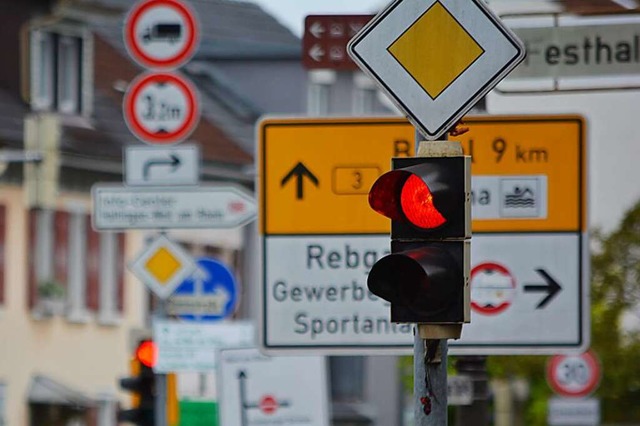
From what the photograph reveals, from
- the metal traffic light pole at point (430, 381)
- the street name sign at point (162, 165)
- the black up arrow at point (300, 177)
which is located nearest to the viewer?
the metal traffic light pole at point (430, 381)

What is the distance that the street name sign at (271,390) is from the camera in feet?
43.9

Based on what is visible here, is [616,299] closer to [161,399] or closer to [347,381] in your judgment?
[161,399]

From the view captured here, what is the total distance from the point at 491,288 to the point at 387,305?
453 mm

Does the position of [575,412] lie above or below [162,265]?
below

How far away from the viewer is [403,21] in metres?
7.60

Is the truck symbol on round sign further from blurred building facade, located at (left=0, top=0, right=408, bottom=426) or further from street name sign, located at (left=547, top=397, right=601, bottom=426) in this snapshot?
blurred building facade, located at (left=0, top=0, right=408, bottom=426)

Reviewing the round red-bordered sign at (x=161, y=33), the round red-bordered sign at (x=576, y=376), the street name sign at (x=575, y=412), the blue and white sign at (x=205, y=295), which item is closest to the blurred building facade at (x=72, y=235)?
the round red-bordered sign at (x=576, y=376)

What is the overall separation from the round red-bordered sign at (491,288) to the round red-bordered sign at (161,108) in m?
7.33

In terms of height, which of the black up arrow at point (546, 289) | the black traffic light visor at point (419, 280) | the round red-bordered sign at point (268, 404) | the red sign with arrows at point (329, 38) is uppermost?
the red sign with arrows at point (329, 38)

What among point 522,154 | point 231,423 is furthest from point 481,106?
point 231,423

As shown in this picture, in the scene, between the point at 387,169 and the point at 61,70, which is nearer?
the point at 387,169

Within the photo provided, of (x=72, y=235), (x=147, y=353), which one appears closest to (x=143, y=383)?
(x=147, y=353)

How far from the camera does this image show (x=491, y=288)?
9406mm

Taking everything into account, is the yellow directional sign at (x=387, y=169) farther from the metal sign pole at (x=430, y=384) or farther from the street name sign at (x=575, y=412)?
the street name sign at (x=575, y=412)
